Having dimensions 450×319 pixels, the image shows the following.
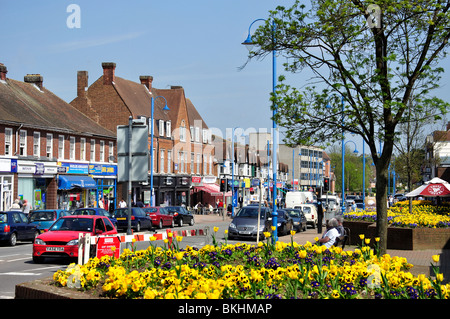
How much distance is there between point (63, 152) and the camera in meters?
48.0

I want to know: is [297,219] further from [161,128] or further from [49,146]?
[161,128]

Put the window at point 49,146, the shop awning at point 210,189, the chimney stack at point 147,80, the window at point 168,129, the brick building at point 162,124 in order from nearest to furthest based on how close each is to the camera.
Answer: the window at point 49,146 → the brick building at point 162,124 → the window at point 168,129 → the chimney stack at point 147,80 → the shop awning at point 210,189

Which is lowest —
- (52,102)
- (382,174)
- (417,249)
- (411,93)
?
(417,249)

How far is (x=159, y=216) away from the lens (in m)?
40.7

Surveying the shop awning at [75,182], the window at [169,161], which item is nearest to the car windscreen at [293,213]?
the shop awning at [75,182]

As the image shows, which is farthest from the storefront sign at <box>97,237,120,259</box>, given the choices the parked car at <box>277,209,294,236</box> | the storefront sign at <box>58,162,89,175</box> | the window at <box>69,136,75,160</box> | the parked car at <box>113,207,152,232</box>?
the window at <box>69,136,75,160</box>

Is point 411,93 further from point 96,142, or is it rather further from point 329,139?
point 96,142

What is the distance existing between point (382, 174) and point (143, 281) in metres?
8.31

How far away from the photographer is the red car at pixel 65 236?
59.3 feet

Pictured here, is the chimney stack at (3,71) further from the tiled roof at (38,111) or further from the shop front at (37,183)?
the shop front at (37,183)

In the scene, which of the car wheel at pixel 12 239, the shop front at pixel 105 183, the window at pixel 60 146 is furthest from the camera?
the shop front at pixel 105 183

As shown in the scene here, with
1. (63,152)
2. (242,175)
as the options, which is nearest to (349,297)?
(63,152)

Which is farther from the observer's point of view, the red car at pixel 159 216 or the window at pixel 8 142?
the window at pixel 8 142

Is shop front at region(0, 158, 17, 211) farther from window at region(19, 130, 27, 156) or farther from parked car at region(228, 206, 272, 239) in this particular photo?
parked car at region(228, 206, 272, 239)
